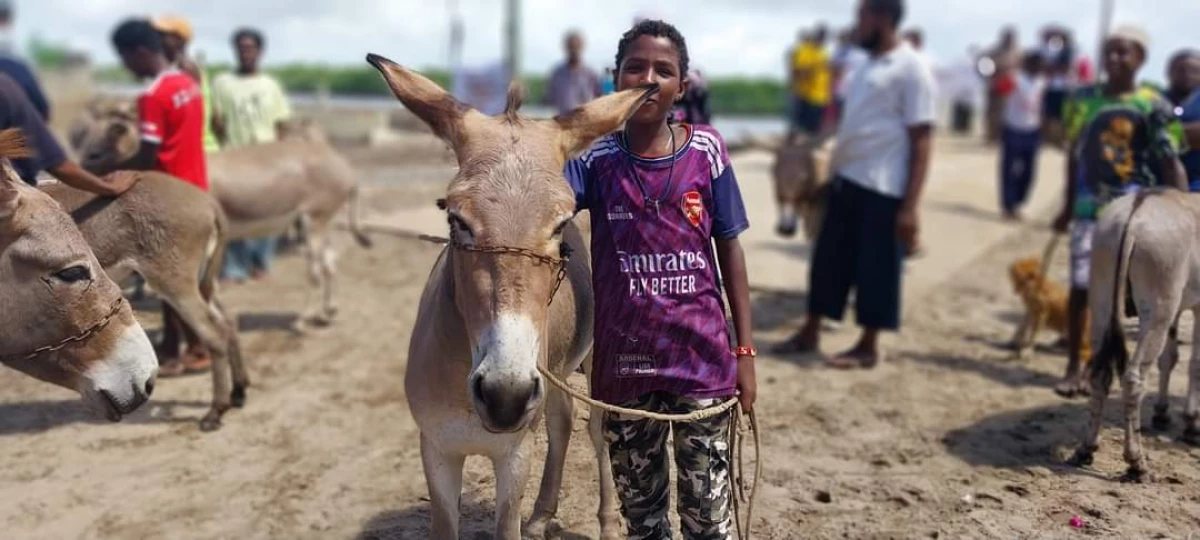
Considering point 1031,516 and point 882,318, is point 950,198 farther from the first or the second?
point 1031,516

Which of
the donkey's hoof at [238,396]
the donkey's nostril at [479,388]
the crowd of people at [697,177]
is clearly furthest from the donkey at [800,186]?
the donkey's nostril at [479,388]

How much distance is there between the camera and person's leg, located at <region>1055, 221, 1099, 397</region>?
658 cm

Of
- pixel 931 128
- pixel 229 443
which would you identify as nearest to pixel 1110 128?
pixel 931 128

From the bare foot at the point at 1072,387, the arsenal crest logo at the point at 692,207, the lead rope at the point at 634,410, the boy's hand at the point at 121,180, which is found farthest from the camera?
the bare foot at the point at 1072,387

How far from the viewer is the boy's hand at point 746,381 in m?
3.45

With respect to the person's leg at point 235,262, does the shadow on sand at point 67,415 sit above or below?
below

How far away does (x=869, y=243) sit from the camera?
7.26 metres

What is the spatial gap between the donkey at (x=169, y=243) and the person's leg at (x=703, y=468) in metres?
3.67

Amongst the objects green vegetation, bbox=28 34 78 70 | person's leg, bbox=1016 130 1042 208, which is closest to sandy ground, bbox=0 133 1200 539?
person's leg, bbox=1016 130 1042 208

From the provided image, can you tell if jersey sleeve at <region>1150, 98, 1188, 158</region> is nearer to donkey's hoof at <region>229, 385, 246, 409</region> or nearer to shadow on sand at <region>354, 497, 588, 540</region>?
shadow on sand at <region>354, 497, 588, 540</region>

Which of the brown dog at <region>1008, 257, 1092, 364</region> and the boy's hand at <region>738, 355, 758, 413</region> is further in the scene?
the brown dog at <region>1008, 257, 1092, 364</region>

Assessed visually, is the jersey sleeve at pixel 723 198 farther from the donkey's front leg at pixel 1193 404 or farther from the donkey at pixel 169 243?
the donkey at pixel 169 243

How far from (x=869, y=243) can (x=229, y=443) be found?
4283mm

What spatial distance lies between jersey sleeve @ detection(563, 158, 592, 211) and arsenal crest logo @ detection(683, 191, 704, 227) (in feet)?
1.06
